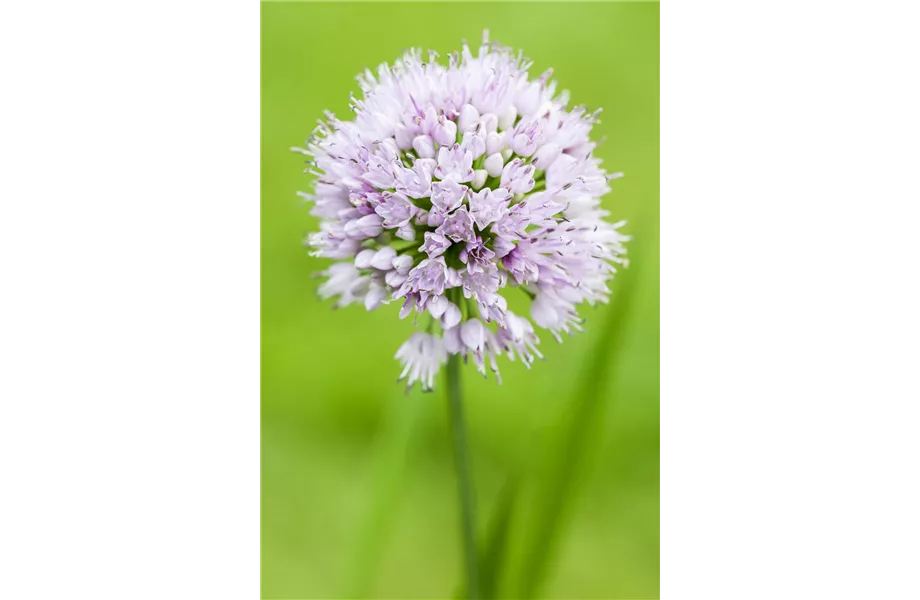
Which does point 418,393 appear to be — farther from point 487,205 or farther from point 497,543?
point 487,205

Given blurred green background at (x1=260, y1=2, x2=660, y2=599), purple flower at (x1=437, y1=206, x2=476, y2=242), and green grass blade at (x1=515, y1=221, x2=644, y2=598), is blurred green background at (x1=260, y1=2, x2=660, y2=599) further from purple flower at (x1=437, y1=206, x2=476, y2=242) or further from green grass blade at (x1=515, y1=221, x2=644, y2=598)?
purple flower at (x1=437, y1=206, x2=476, y2=242)

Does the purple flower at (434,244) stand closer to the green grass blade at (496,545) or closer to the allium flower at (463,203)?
the allium flower at (463,203)

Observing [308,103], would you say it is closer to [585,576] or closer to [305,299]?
[305,299]

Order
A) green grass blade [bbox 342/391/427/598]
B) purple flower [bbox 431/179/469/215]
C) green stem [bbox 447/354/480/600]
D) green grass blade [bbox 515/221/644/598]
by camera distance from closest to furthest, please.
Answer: purple flower [bbox 431/179/469/215] → green stem [bbox 447/354/480/600] → green grass blade [bbox 515/221/644/598] → green grass blade [bbox 342/391/427/598]

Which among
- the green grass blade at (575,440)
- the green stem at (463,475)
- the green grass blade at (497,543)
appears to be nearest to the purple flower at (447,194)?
the green stem at (463,475)

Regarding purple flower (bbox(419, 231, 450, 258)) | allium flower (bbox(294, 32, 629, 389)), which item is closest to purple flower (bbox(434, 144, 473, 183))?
allium flower (bbox(294, 32, 629, 389))

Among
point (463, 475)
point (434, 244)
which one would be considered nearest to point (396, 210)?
point (434, 244)
